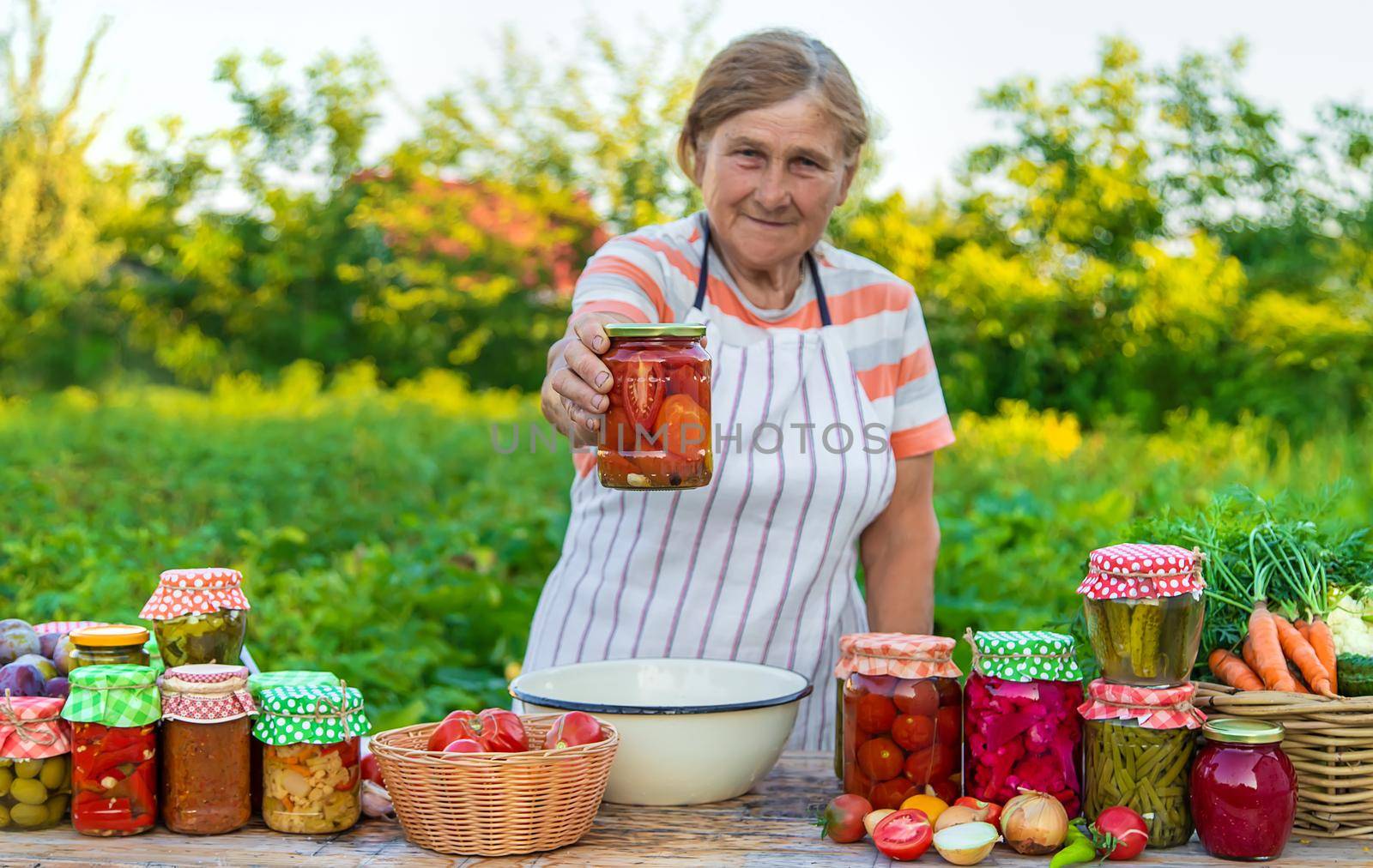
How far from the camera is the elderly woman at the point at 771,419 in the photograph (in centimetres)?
240

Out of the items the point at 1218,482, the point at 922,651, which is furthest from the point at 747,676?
the point at 1218,482

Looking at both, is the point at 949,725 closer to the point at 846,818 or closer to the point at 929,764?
the point at 929,764

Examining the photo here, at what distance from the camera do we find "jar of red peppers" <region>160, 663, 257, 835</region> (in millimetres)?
1734

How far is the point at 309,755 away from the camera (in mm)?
1771

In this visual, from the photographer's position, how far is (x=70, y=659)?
1.87 meters

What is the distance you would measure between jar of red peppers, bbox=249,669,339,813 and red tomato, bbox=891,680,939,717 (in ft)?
2.49

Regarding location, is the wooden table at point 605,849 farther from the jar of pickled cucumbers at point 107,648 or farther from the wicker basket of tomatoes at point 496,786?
the jar of pickled cucumbers at point 107,648

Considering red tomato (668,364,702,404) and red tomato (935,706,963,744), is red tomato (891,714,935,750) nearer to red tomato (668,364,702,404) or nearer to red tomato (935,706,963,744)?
red tomato (935,706,963,744)

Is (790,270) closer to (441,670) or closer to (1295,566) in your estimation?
(1295,566)

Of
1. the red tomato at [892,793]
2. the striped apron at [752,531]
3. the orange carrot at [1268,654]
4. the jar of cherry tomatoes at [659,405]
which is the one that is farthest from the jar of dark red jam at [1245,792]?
the striped apron at [752,531]

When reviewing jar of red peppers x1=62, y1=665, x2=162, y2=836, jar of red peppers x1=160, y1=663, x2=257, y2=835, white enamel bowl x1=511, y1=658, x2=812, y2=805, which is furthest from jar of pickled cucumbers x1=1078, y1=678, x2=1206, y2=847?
jar of red peppers x1=62, y1=665, x2=162, y2=836

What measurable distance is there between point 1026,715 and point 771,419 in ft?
2.77

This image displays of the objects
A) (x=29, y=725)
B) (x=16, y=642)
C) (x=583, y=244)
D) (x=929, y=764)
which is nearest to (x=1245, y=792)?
Result: (x=929, y=764)

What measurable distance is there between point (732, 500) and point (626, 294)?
16.7 inches
